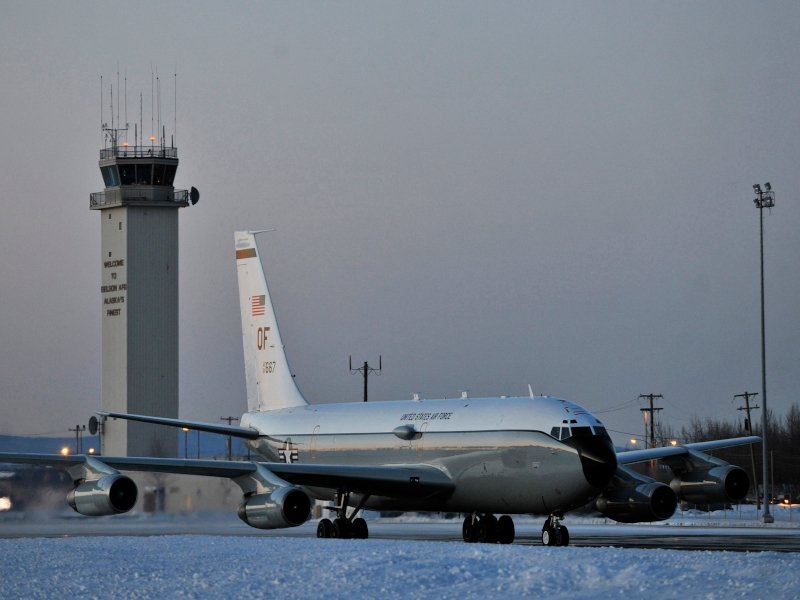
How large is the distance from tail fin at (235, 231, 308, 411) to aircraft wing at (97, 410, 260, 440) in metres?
1.88

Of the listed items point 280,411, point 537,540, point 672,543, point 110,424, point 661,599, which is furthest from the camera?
point 110,424

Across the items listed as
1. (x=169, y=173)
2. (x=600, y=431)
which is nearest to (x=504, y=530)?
(x=600, y=431)

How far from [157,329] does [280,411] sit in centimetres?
4776

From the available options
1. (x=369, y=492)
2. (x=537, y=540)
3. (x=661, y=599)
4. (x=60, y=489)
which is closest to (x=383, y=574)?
(x=661, y=599)

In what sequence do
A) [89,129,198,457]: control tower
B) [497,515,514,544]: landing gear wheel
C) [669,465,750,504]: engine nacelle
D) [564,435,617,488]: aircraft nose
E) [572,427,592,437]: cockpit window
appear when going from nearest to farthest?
[564,435,617,488]: aircraft nose
[572,427,592,437]: cockpit window
[497,515,514,544]: landing gear wheel
[669,465,750,504]: engine nacelle
[89,129,198,457]: control tower

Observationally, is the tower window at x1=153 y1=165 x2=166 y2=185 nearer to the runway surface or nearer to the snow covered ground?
the runway surface

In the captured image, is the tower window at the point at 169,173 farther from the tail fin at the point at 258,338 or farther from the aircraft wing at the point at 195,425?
the aircraft wing at the point at 195,425

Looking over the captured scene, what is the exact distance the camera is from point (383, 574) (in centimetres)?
2320

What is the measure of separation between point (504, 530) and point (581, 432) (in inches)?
207

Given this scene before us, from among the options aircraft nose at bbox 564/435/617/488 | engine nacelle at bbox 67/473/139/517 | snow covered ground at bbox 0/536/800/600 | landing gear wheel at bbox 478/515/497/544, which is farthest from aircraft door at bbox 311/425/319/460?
snow covered ground at bbox 0/536/800/600

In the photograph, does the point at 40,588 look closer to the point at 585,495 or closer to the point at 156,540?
the point at 156,540

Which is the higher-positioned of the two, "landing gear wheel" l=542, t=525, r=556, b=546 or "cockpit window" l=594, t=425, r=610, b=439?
"cockpit window" l=594, t=425, r=610, b=439

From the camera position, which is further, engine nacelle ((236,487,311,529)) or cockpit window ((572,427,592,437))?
cockpit window ((572,427,592,437))

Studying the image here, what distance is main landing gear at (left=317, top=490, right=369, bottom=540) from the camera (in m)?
35.7
